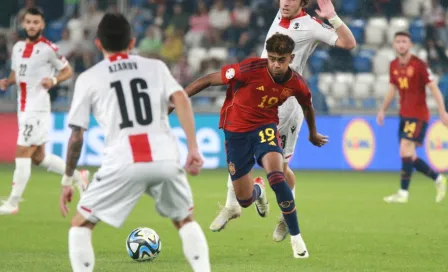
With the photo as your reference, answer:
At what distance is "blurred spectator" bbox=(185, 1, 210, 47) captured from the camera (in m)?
22.4

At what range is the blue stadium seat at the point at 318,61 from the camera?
2125 centimetres

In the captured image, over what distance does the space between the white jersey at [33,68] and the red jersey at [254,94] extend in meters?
3.80

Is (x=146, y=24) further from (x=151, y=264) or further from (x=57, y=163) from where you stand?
(x=151, y=264)

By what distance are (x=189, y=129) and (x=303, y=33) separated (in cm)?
358

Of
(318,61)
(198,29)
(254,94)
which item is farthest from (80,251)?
(198,29)

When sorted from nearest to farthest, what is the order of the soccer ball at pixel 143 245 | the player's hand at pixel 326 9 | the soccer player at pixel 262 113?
1. the soccer ball at pixel 143 245
2. the soccer player at pixel 262 113
3. the player's hand at pixel 326 9

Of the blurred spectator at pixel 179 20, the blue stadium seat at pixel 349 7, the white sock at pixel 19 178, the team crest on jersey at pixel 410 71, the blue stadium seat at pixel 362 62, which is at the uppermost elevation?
the team crest on jersey at pixel 410 71

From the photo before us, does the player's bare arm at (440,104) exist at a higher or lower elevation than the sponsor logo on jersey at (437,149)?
higher

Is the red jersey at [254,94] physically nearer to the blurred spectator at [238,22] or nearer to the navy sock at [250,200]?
the navy sock at [250,200]

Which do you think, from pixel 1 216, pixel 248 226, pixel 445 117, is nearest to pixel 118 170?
pixel 248 226

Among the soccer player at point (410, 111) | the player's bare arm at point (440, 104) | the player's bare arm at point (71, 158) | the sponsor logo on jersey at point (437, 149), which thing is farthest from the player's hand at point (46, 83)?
the sponsor logo on jersey at point (437, 149)

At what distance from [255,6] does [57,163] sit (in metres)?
10.6

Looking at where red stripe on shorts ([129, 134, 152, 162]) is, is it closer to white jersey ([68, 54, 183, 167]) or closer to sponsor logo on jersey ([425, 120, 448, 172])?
white jersey ([68, 54, 183, 167])

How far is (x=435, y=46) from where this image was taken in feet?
66.7
